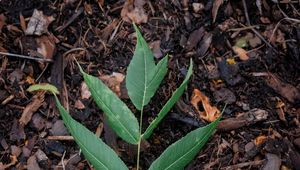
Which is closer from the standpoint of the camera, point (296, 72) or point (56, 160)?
point (56, 160)

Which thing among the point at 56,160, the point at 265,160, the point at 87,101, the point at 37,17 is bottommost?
the point at 265,160

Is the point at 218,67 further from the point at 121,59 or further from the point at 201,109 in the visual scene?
the point at 121,59

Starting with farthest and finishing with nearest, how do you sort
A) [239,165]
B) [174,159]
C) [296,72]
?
[296,72], [239,165], [174,159]

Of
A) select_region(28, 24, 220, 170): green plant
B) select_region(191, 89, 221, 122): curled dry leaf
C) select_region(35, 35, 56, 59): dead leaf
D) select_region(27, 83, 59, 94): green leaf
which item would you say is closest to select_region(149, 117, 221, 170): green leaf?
select_region(28, 24, 220, 170): green plant

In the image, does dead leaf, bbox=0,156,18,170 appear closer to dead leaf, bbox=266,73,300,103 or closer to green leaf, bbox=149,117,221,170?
Answer: green leaf, bbox=149,117,221,170

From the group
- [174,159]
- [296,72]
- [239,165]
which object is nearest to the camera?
[174,159]

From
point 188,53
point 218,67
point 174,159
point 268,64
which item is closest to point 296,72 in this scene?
point 268,64
